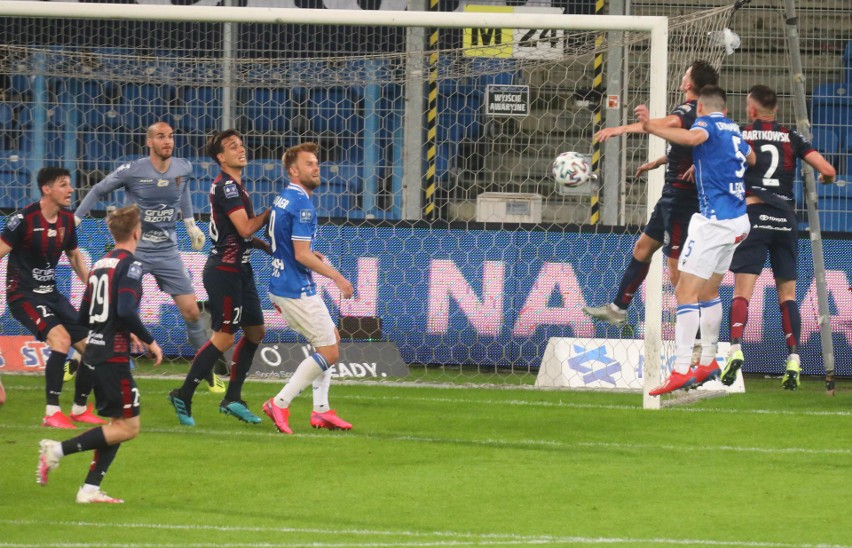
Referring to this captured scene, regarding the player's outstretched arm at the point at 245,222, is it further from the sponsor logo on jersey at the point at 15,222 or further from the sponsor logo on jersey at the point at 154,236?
the sponsor logo on jersey at the point at 154,236

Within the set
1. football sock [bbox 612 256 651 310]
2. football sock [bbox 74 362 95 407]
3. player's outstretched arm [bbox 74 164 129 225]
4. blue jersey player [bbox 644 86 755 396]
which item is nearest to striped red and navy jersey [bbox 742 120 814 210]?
football sock [bbox 612 256 651 310]

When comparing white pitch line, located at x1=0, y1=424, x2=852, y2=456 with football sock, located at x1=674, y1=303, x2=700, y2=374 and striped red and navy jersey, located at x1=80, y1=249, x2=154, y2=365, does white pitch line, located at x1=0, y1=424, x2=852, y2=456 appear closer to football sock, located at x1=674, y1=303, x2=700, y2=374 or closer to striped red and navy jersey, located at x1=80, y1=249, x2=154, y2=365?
football sock, located at x1=674, y1=303, x2=700, y2=374

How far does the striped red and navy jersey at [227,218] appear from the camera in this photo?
1034cm

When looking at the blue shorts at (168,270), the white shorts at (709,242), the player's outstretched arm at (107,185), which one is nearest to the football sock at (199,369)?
the blue shorts at (168,270)

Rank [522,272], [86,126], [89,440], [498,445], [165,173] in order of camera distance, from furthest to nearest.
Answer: [86,126] < [522,272] < [165,173] < [498,445] < [89,440]

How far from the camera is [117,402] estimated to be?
7535mm

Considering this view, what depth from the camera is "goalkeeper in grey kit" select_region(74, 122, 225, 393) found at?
40.1ft

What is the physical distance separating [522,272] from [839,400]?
336 centimetres

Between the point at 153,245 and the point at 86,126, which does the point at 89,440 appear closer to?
the point at 153,245

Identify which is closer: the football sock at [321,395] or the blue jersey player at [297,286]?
the blue jersey player at [297,286]

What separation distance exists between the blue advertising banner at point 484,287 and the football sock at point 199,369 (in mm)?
3823

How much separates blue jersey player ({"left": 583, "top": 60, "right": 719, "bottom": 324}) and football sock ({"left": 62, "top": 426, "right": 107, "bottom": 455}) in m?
4.69

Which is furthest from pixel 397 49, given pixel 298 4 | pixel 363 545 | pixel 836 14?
pixel 363 545

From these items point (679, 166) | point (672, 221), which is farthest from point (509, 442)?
point (679, 166)
